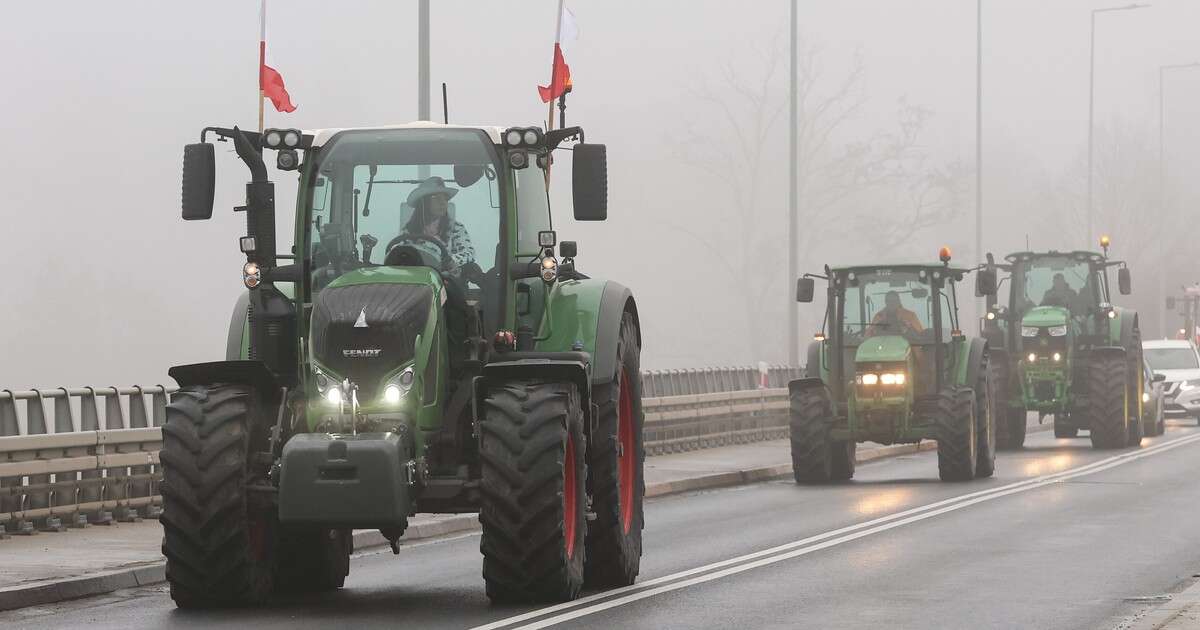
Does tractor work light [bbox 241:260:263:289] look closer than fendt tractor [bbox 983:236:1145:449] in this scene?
Yes

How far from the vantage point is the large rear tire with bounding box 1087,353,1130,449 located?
31.9m

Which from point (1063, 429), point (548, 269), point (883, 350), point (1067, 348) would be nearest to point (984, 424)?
point (883, 350)

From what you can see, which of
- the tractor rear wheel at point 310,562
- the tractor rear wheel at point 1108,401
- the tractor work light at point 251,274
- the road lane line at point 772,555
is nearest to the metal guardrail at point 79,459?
the tractor rear wheel at point 310,562

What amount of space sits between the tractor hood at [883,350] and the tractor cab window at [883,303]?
0.47 metres

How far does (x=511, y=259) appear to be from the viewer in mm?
12742

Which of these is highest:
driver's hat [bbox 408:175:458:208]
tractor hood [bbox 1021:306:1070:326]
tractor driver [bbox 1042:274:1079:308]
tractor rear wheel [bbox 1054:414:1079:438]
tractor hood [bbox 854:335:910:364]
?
driver's hat [bbox 408:175:458:208]

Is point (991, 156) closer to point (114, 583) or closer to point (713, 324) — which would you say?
point (713, 324)

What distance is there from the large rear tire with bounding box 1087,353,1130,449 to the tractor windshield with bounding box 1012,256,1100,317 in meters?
1.29

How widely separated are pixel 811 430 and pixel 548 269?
1310cm

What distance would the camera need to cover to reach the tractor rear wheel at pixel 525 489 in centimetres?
1159

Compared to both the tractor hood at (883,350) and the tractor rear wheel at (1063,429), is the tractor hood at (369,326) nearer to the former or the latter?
the tractor hood at (883,350)

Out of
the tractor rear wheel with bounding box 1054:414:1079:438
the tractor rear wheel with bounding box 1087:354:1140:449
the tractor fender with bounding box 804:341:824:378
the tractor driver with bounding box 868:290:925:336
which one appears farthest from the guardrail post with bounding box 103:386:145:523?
the tractor rear wheel with bounding box 1054:414:1079:438

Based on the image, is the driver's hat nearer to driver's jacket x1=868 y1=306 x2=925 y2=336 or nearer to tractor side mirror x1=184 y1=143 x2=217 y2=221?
tractor side mirror x1=184 y1=143 x2=217 y2=221

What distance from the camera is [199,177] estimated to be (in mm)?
11898
